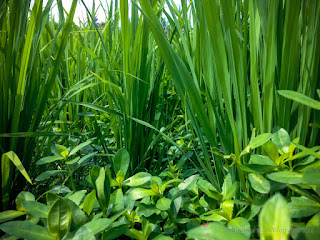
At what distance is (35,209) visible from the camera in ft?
1.75

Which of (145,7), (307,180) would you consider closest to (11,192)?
(145,7)

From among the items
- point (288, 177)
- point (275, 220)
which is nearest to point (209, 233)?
point (275, 220)

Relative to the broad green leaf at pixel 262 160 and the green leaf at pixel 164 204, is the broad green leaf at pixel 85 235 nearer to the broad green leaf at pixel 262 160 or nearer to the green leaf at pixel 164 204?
the green leaf at pixel 164 204

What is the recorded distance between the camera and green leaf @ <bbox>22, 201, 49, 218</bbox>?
0.53m

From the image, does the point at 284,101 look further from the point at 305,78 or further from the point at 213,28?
the point at 213,28

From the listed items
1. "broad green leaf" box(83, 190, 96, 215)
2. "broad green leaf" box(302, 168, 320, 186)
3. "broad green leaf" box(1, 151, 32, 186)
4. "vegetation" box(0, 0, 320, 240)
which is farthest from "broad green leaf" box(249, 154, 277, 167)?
"broad green leaf" box(1, 151, 32, 186)

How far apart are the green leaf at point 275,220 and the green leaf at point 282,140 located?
0.67 feet

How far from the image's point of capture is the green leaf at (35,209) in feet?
1.73

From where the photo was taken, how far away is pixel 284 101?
56 cm

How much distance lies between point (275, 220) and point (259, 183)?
0.17m

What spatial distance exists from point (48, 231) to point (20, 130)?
38 cm

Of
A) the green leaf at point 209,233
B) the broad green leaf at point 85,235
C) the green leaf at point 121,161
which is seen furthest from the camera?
the green leaf at point 121,161

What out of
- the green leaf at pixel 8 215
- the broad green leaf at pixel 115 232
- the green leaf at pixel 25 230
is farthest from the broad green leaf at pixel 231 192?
the green leaf at pixel 8 215

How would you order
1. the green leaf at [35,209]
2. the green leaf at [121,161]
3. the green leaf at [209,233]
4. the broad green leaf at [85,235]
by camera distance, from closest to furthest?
1. the green leaf at [209,233]
2. the broad green leaf at [85,235]
3. the green leaf at [35,209]
4. the green leaf at [121,161]
